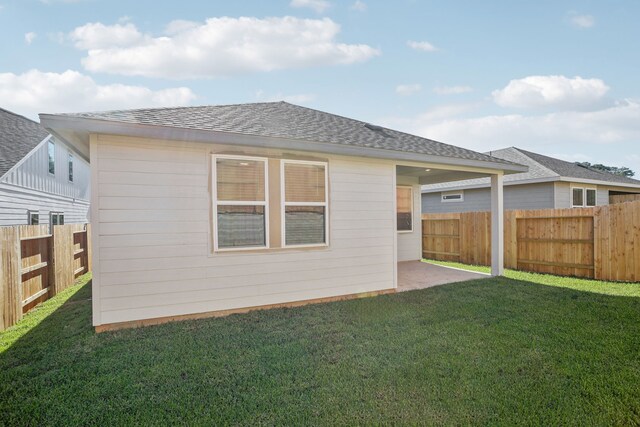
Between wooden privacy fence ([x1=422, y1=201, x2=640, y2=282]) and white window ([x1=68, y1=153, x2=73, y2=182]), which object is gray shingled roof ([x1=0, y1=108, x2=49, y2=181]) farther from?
wooden privacy fence ([x1=422, y1=201, x2=640, y2=282])

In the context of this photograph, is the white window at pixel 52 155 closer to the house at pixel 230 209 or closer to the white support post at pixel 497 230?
the house at pixel 230 209

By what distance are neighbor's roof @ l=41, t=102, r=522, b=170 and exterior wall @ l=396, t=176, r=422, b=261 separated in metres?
2.60

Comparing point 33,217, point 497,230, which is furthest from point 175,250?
point 33,217

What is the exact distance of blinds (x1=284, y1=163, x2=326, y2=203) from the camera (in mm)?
5516

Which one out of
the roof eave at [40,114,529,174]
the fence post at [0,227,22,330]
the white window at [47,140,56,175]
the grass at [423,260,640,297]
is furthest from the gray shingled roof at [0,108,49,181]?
the grass at [423,260,640,297]

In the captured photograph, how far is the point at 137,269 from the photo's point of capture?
177 inches

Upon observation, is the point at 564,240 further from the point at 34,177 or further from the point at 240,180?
the point at 34,177

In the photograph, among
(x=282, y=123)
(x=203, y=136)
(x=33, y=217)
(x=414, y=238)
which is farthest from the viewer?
(x=33, y=217)

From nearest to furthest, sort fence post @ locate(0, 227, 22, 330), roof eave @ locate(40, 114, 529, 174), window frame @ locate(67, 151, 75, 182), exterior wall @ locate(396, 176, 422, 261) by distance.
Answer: roof eave @ locate(40, 114, 529, 174) → fence post @ locate(0, 227, 22, 330) → exterior wall @ locate(396, 176, 422, 261) → window frame @ locate(67, 151, 75, 182)

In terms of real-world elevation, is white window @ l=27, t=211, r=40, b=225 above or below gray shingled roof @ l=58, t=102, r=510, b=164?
below

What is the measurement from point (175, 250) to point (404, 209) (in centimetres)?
754

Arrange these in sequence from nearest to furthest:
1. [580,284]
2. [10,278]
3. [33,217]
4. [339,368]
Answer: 1. [339,368]
2. [10,278]
3. [580,284]
4. [33,217]

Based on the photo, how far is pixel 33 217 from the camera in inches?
443

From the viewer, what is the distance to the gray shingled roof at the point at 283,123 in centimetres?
491
